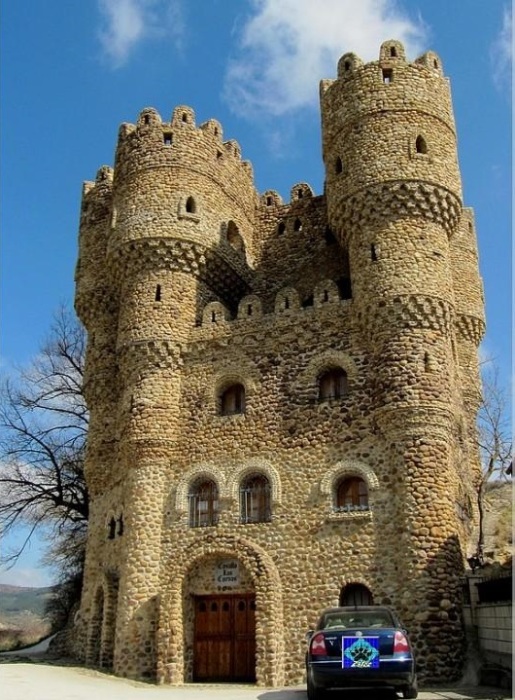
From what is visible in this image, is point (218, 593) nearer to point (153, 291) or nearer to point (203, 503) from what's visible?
point (203, 503)

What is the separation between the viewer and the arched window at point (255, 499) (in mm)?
20422

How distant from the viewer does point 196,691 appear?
16922 mm

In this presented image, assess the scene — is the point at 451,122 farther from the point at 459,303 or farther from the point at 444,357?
the point at 444,357

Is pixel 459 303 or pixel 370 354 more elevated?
pixel 459 303

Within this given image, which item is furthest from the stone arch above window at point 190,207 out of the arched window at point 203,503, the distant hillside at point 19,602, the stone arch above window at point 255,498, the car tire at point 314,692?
the distant hillside at point 19,602

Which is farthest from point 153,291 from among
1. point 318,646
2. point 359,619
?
point 318,646

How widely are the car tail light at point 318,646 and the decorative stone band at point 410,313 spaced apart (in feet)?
34.1

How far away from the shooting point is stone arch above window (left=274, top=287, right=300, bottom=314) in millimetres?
22166

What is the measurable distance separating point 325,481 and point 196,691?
6.05m

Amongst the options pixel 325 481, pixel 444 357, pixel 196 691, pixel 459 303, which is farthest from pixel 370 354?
pixel 196 691

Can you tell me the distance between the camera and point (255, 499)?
20.7m

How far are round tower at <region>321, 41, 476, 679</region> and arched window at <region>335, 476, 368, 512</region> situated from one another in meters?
0.82

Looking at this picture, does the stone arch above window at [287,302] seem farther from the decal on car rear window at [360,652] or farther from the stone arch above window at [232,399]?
the decal on car rear window at [360,652]

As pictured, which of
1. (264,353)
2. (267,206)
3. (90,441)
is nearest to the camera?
(264,353)
